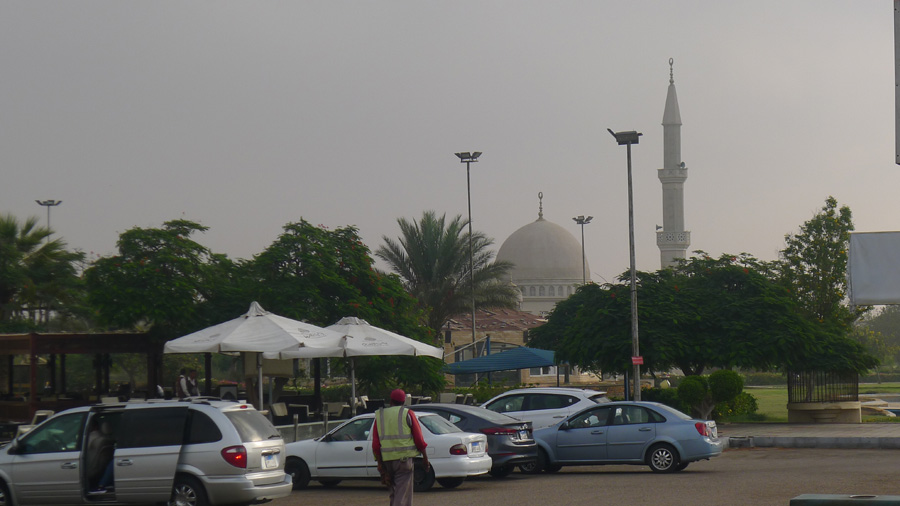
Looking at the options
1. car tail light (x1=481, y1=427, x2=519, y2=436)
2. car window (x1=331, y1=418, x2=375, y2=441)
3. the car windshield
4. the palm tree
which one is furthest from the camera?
the palm tree

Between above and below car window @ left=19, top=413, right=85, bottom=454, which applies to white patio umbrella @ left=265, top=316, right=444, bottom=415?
above

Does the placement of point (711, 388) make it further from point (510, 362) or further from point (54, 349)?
point (54, 349)

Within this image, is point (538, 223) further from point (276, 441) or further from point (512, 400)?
point (276, 441)

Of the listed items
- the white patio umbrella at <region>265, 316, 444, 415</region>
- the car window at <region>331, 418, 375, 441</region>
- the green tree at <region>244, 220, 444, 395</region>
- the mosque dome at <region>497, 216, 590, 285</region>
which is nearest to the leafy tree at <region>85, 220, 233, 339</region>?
the green tree at <region>244, 220, 444, 395</region>

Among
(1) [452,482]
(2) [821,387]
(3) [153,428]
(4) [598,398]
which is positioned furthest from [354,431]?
(2) [821,387]

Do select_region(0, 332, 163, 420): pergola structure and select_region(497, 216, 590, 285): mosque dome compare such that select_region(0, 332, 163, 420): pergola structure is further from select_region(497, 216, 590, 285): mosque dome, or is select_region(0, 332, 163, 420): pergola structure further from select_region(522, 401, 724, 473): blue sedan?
select_region(497, 216, 590, 285): mosque dome

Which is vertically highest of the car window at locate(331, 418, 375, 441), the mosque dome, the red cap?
the mosque dome

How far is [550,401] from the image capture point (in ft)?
64.9

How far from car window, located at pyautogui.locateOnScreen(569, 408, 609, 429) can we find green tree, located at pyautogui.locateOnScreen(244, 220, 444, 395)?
1212cm

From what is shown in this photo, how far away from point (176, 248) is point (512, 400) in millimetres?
11685

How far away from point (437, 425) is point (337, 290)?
48.4 ft

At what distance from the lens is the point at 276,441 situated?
12.2m

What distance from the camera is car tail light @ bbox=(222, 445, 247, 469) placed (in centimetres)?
1150

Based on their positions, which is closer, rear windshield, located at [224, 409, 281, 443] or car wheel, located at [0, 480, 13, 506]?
rear windshield, located at [224, 409, 281, 443]
